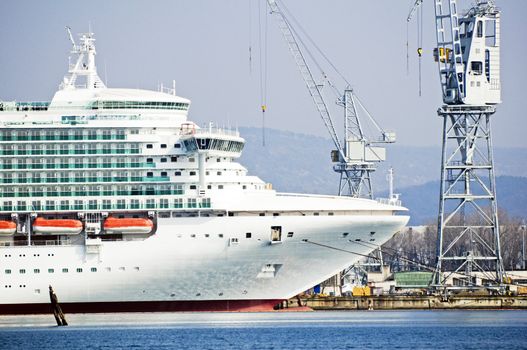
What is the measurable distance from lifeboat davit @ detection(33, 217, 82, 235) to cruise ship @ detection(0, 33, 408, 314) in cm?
8

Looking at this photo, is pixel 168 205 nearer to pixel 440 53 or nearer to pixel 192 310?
pixel 192 310

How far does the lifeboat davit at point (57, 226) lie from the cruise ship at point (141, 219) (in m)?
0.08

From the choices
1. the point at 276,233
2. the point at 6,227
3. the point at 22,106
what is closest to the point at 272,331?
the point at 276,233

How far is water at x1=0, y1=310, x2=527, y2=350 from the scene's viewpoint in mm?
73875

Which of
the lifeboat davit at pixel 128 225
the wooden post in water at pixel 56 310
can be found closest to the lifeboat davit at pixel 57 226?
the lifeboat davit at pixel 128 225

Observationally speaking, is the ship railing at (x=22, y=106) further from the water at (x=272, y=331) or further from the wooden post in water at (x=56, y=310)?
the water at (x=272, y=331)

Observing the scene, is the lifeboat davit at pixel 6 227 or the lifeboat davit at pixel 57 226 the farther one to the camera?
the lifeboat davit at pixel 6 227

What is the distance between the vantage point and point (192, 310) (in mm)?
92750

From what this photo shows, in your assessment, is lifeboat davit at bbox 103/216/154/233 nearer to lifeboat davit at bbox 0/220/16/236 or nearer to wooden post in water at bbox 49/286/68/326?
wooden post in water at bbox 49/286/68/326

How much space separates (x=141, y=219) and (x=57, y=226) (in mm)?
4977

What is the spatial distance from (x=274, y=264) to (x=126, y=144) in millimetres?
11405

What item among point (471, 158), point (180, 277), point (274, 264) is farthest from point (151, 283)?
point (471, 158)

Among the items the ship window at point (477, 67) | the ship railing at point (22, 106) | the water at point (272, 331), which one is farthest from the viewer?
the ship window at point (477, 67)

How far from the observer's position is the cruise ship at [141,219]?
9112cm
